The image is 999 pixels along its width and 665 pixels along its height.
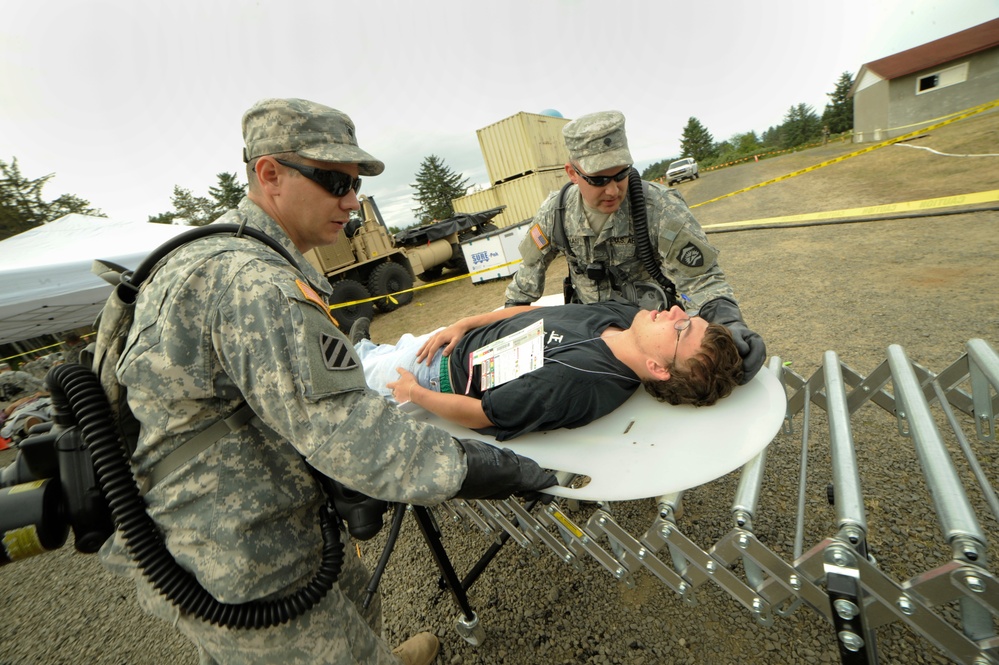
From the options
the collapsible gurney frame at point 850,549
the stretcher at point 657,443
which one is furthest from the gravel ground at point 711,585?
the stretcher at point 657,443

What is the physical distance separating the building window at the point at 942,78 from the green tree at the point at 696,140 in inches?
1162

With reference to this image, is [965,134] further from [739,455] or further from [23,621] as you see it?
[23,621]

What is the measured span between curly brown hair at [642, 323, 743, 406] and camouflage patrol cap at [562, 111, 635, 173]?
110cm

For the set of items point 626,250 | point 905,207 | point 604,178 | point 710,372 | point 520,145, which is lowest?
point 905,207

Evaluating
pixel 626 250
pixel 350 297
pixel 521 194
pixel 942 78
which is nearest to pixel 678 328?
pixel 626 250

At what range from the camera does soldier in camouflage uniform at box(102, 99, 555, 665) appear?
1.00m

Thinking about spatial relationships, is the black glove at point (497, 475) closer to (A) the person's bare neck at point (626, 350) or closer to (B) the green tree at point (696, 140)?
(A) the person's bare neck at point (626, 350)

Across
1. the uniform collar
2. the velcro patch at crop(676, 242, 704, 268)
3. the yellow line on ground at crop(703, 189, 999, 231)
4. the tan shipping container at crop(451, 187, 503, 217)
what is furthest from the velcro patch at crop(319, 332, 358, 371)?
the tan shipping container at crop(451, 187, 503, 217)

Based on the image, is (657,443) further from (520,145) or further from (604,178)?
(520,145)

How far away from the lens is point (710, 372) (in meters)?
1.69

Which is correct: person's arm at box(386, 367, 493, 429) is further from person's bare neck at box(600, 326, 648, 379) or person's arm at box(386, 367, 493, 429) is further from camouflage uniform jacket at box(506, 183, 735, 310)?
camouflage uniform jacket at box(506, 183, 735, 310)

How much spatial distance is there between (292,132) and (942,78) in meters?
31.0

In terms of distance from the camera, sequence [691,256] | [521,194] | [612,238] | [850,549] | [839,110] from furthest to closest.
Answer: [839,110]
[521,194]
[612,238]
[691,256]
[850,549]

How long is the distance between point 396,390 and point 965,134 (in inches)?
691
